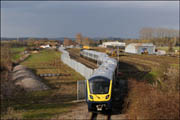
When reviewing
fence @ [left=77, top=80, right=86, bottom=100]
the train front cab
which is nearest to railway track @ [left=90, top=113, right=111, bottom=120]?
the train front cab

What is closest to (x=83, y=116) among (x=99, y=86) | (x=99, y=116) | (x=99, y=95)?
(x=99, y=116)

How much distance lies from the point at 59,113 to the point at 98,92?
3.49 metres

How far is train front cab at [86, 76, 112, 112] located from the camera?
44.1 feet

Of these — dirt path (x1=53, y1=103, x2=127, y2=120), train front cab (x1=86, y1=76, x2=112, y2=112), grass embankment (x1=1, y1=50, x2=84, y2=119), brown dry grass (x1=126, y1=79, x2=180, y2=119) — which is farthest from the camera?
grass embankment (x1=1, y1=50, x2=84, y2=119)

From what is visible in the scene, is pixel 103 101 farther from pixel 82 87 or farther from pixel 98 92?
pixel 82 87

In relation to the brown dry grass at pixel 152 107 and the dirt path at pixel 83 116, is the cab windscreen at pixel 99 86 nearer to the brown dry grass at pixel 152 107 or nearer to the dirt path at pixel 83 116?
the dirt path at pixel 83 116

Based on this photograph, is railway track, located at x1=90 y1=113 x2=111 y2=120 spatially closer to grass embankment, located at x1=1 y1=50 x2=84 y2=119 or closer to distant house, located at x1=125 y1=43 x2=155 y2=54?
grass embankment, located at x1=1 y1=50 x2=84 y2=119

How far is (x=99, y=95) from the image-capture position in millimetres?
13469

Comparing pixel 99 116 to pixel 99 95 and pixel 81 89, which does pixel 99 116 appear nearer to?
pixel 99 95

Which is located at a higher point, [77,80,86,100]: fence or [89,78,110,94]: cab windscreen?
[89,78,110,94]: cab windscreen

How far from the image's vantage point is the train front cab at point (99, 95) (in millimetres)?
13445

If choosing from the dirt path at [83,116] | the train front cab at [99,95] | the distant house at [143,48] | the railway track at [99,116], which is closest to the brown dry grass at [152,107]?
the dirt path at [83,116]

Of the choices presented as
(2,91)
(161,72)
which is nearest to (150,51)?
(161,72)

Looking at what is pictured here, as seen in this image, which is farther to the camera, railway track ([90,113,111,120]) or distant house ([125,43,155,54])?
distant house ([125,43,155,54])
